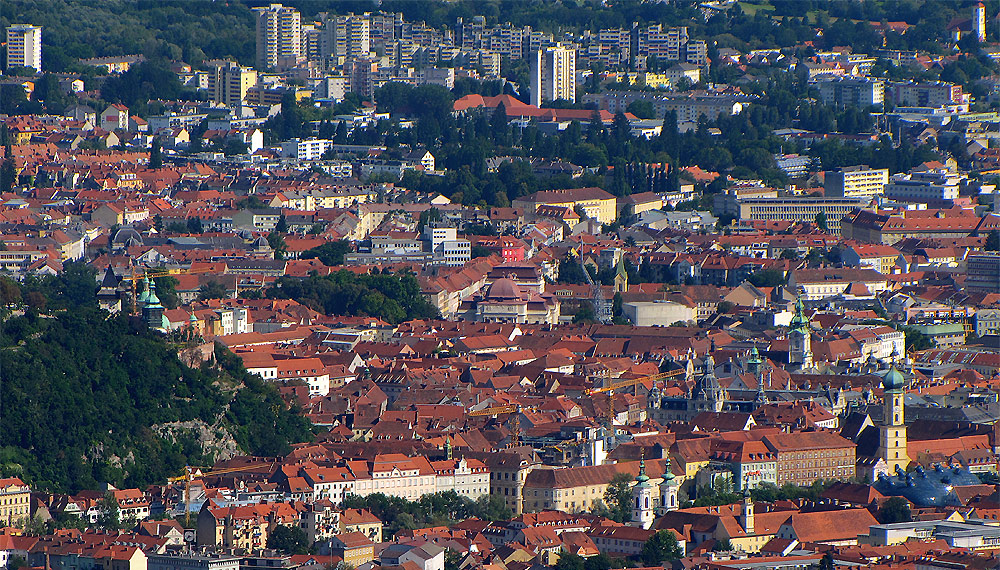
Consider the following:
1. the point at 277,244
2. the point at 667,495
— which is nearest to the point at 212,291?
the point at 277,244

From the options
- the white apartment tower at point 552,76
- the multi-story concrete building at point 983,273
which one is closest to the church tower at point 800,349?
the multi-story concrete building at point 983,273

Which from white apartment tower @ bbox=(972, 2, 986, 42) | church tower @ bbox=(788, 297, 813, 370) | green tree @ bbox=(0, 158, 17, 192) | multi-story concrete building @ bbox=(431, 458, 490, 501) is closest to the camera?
multi-story concrete building @ bbox=(431, 458, 490, 501)

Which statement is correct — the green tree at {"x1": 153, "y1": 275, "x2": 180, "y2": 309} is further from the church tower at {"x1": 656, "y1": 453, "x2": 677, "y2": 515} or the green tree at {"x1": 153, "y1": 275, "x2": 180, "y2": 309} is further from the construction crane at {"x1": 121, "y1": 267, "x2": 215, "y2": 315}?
the church tower at {"x1": 656, "y1": 453, "x2": 677, "y2": 515}

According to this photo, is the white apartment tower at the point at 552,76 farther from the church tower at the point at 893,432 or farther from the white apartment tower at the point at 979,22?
the church tower at the point at 893,432

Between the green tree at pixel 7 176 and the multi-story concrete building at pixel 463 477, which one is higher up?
the green tree at pixel 7 176

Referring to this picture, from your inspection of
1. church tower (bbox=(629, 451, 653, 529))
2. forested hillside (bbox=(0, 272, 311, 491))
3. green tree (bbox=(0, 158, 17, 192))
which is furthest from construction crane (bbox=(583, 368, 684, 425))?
green tree (bbox=(0, 158, 17, 192))

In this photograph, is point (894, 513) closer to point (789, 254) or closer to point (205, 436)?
point (205, 436)
